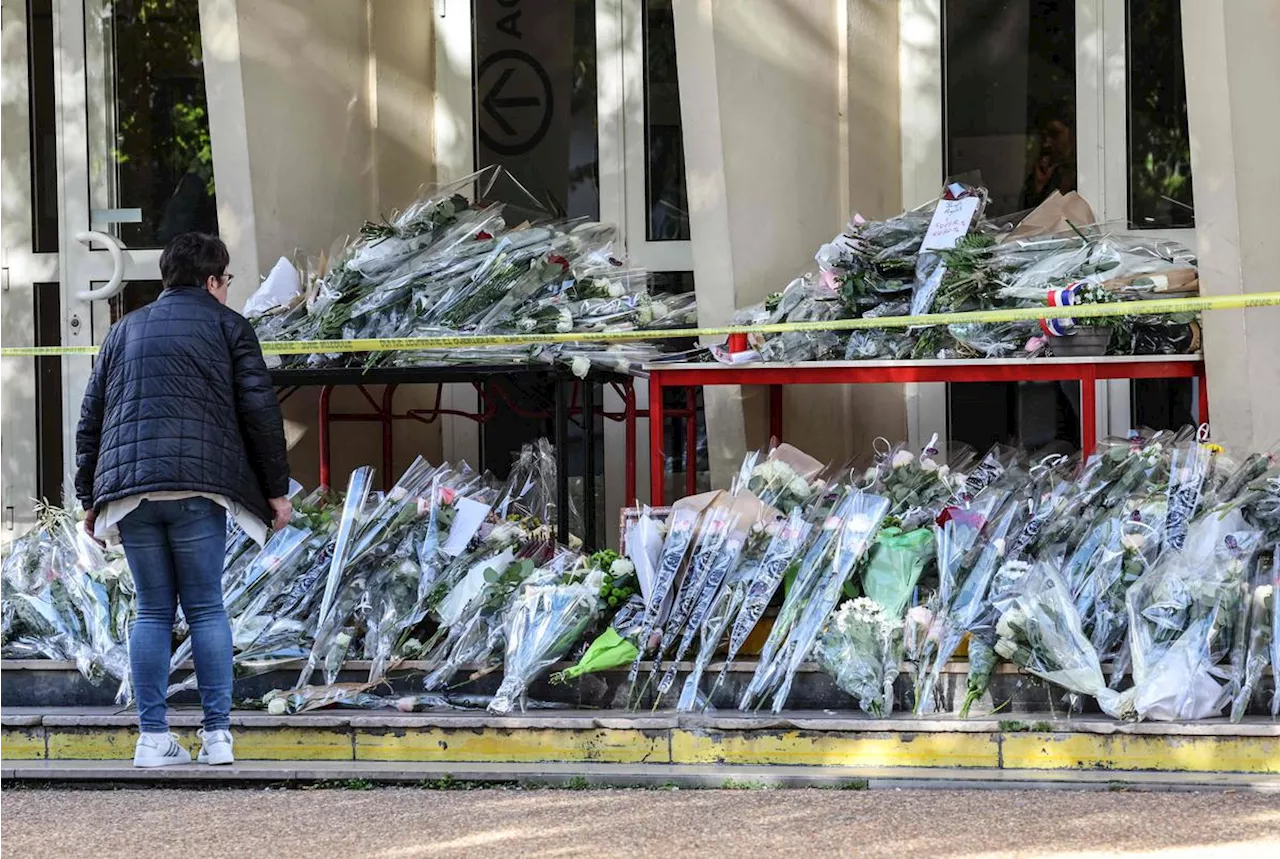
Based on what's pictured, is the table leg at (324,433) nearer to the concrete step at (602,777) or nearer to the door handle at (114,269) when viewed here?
the door handle at (114,269)

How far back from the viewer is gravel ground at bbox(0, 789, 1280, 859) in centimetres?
365

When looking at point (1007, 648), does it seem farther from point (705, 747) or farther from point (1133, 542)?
point (705, 747)

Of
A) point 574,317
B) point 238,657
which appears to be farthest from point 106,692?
point 574,317

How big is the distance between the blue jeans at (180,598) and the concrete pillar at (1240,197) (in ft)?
11.1

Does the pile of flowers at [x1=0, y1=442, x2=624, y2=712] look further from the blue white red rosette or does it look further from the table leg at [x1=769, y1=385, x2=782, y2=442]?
the table leg at [x1=769, y1=385, x2=782, y2=442]

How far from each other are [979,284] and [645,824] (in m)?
2.95

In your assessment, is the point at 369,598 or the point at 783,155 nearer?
the point at 369,598

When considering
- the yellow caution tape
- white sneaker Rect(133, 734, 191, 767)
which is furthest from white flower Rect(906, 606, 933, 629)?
white sneaker Rect(133, 734, 191, 767)

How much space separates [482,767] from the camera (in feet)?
14.8

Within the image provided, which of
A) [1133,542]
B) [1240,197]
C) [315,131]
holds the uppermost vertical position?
[315,131]

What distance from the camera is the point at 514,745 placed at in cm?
457

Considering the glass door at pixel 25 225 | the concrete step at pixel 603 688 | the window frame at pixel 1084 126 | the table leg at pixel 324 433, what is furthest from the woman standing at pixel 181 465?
the glass door at pixel 25 225

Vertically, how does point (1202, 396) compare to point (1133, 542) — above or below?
above

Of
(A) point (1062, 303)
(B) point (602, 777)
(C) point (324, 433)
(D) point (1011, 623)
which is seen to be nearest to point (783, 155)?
(A) point (1062, 303)
